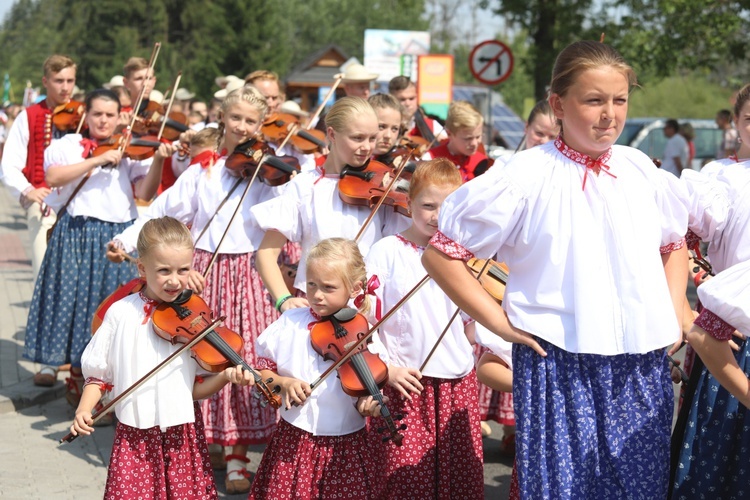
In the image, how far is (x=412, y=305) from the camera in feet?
14.9

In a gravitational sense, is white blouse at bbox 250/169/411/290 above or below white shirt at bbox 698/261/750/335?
below

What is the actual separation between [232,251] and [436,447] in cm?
163

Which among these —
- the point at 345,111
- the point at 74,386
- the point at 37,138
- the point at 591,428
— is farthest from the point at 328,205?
the point at 37,138

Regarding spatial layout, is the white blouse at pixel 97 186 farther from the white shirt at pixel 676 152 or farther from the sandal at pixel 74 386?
the white shirt at pixel 676 152

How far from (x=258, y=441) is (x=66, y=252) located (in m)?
2.04

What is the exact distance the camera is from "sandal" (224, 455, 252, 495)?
541cm

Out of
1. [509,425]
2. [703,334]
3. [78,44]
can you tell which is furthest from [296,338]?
[78,44]

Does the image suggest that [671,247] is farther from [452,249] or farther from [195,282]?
[195,282]

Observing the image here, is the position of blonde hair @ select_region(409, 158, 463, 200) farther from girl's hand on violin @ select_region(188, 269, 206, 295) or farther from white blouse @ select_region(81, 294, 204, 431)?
white blouse @ select_region(81, 294, 204, 431)

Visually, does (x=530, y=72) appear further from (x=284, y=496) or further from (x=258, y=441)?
(x=284, y=496)

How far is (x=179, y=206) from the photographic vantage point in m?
5.75

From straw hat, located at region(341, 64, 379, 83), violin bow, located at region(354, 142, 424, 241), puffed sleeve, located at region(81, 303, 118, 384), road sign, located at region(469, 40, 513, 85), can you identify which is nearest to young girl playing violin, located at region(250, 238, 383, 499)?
puffed sleeve, located at region(81, 303, 118, 384)

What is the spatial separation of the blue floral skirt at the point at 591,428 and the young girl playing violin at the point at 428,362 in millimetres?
1291

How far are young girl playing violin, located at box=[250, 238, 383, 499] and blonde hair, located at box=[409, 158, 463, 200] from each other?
0.46 meters
